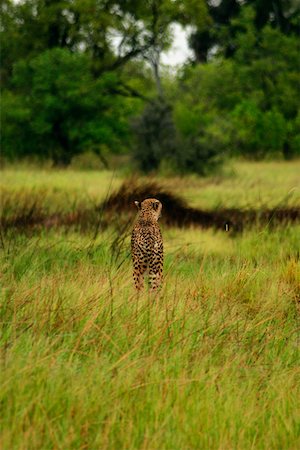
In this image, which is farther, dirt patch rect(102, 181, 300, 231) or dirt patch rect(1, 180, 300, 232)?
dirt patch rect(102, 181, 300, 231)

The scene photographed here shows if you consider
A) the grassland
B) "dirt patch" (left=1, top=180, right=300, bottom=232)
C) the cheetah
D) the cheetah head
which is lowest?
"dirt patch" (left=1, top=180, right=300, bottom=232)

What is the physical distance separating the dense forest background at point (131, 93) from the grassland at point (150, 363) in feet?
57.1

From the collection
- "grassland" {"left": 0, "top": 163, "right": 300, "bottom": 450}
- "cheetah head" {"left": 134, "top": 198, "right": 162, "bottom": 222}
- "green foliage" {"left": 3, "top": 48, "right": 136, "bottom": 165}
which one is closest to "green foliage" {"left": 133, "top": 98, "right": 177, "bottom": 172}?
"green foliage" {"left": 3, "top": 48, "right": 136, "bottom": 165}

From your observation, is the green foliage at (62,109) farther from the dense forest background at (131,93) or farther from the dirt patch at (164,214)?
the dirt patch at (164,214)

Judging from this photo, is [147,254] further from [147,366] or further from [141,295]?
[147,366]

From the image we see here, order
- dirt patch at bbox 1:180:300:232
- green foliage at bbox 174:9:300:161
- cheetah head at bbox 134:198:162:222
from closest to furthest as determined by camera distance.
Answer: cheetah head at bbox 134:198:162:222
dirt patch at bbox 1:180:300:232
green foliage at bbox 174:9:300:161

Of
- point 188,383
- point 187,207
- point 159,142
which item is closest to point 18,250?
point 188,383

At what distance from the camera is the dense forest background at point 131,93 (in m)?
24.5

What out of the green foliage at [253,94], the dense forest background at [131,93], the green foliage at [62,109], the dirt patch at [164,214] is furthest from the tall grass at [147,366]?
the green foliage at [253,94]

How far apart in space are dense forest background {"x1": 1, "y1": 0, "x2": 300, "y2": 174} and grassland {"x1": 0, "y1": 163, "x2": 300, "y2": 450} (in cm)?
1741

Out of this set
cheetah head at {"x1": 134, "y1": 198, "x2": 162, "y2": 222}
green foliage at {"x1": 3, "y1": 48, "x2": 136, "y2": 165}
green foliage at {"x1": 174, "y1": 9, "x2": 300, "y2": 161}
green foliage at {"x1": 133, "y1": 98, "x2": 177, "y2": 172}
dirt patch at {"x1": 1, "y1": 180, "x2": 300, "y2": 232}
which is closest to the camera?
cheetah head at {"x1": 134, "y1": 198, "x2": 162, "y2": 222}

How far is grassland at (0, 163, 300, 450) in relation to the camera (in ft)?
11.7

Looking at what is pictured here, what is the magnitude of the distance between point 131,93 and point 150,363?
89.0ft

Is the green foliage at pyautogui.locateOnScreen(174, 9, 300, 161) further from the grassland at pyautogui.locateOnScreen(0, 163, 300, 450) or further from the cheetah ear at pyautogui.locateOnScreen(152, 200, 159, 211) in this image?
the grassland at pyautogui.locateOnScreen(0, 163, 300, 450)
